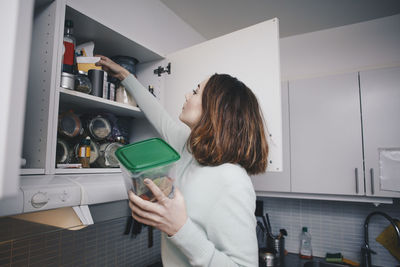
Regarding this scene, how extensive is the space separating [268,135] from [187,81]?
488 millimetres

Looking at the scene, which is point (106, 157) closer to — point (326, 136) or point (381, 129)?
point (326, 136)

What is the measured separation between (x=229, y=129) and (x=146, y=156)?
1.15 ft

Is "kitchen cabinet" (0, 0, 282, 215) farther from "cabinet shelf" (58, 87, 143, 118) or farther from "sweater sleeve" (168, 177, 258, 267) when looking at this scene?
"sweater sleeve" (168, 177, 258, 267)

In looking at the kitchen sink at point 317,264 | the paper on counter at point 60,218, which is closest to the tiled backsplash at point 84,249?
the paper on counter at point 60,218

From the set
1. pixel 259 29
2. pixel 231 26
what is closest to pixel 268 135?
pixel 259 29

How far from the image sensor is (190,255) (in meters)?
0.65

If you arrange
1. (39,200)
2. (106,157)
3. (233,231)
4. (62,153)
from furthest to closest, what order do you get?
(106,157), (62,153), (233,231), (39,200)

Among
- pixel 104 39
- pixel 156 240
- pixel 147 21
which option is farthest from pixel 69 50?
pixel 156 240

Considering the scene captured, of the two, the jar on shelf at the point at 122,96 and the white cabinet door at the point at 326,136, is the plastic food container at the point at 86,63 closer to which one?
the jar on shelf at the point at 122,96

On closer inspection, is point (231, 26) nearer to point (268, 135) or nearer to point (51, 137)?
point (268, 135)

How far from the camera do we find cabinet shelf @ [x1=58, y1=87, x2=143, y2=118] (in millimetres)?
850

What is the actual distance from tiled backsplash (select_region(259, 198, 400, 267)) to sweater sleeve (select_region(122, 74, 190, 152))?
1.49m

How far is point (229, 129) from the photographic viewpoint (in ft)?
2.80

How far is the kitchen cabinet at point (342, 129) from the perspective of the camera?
1.56m
